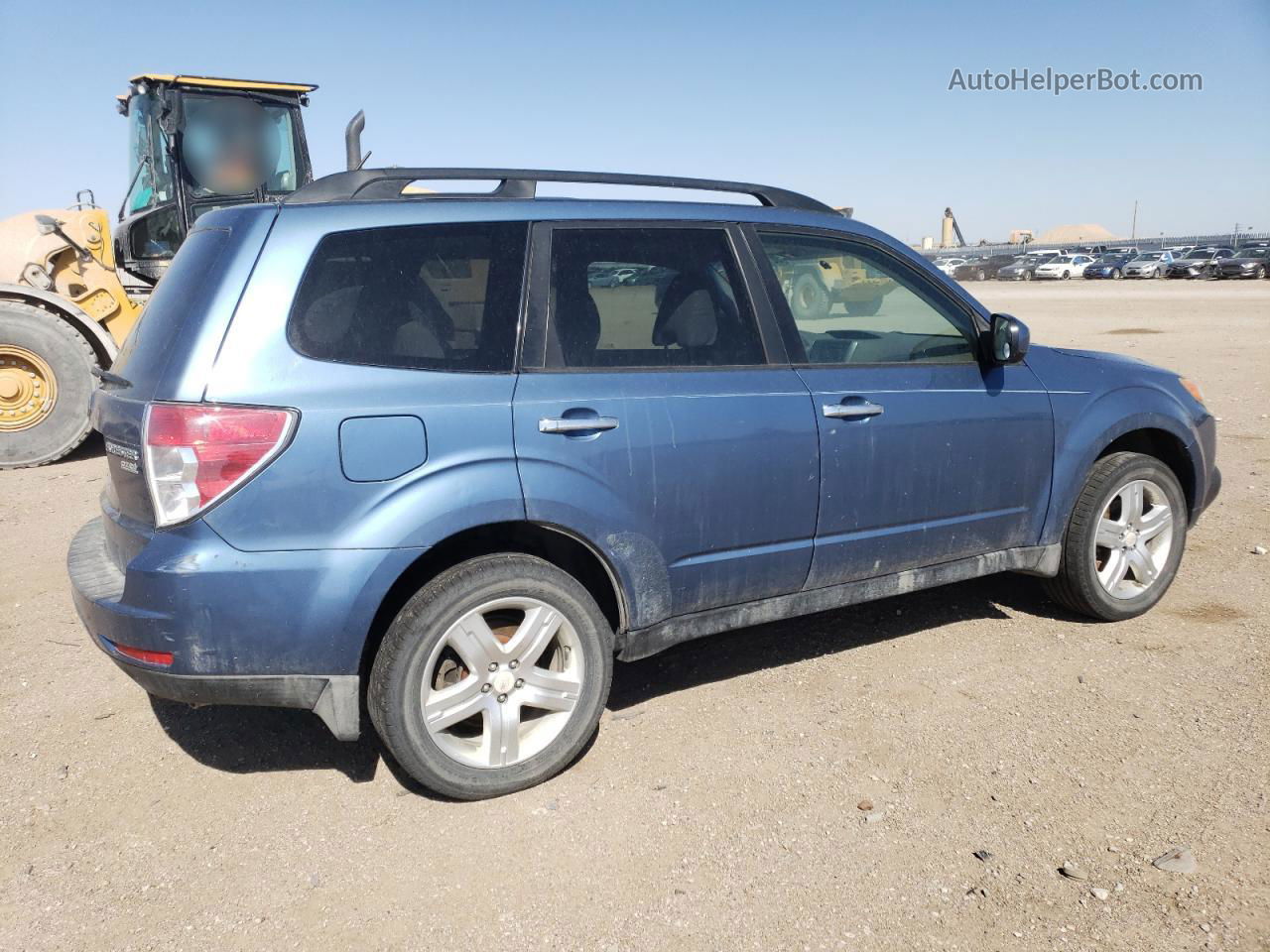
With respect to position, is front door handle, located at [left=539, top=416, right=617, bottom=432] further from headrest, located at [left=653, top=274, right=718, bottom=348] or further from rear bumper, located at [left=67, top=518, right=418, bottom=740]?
rear bumper, located at [left=67, top=518, right=418, bottom=740]

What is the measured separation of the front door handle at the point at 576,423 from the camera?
10.6 feet

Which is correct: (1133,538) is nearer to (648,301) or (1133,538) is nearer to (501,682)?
(648,301)

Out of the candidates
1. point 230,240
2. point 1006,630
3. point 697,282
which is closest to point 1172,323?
point 1006,630

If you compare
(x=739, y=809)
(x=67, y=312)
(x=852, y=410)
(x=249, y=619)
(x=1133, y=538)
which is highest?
(x=67, y=312)

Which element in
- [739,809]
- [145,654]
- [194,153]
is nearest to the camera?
[145,654]

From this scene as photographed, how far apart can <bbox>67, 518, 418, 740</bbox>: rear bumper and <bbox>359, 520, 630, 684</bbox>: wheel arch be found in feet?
0.37

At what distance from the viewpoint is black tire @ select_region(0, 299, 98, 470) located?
833 centimetres

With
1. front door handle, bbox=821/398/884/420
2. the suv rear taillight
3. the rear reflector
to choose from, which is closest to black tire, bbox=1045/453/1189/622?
front door handle, bbox=821/398/884/420

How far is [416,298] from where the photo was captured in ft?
10.5

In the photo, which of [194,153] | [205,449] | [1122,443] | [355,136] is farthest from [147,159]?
[1122,443]

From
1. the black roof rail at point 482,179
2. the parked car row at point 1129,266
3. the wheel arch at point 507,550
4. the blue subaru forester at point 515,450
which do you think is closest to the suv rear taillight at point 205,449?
the blue subaru forester at point 515,450

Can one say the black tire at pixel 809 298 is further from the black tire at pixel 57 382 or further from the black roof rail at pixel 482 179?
the black tire at pixel 57 382

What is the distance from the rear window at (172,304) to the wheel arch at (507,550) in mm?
949

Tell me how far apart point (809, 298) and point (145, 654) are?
8.95 ft
